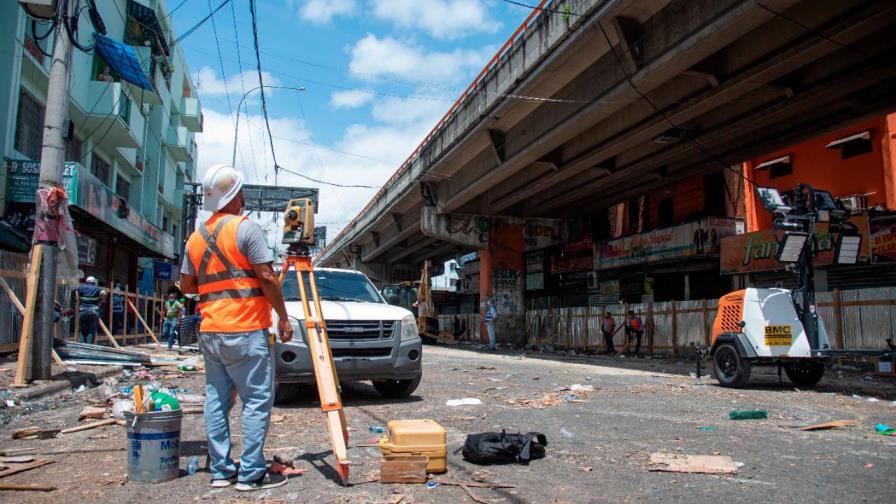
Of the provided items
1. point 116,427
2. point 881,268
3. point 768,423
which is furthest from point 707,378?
point 116,427

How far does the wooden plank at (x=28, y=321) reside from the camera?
819 cm

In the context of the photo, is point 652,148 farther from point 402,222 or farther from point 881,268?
point 402,222

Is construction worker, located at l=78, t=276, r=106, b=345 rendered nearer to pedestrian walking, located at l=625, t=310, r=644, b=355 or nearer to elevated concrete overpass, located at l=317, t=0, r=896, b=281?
elevated concrete overpass, located at l=317, t=0, r=896, b=281

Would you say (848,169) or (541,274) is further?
(541,274)

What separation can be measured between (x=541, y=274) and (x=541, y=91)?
16.7 meters

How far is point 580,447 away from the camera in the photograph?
5.34 m

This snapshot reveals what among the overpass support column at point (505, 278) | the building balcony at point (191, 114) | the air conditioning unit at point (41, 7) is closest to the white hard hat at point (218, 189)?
the air conditioning unit at point (41, 7)

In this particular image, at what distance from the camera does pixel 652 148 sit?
62.7ft

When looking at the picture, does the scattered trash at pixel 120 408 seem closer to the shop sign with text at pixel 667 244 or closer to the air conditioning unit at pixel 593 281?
the shop sign with text at pixel 667 244

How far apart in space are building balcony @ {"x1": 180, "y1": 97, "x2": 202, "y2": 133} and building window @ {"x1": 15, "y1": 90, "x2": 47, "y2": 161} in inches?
954

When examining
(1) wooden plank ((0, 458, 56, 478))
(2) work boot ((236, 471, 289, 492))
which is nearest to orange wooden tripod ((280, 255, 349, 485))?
(2) work boot ((236, 471, 289, 492))

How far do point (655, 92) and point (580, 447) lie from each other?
12.0 metres

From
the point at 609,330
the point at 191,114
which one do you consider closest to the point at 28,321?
the point at 609,330

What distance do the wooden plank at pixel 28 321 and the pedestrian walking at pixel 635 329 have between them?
17661mm
